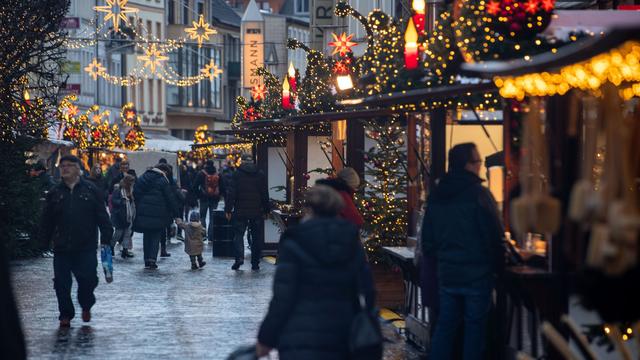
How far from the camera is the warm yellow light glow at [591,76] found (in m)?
9.02

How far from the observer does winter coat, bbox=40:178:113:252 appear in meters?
17.7

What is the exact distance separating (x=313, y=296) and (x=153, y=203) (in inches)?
710

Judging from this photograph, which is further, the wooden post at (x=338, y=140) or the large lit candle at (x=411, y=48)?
the wooden post at (x=338, y=140)

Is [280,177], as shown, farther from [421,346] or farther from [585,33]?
[585,33]

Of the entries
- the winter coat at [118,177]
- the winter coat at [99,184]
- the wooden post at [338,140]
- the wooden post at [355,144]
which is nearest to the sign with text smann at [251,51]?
the winter coat at [118,177]

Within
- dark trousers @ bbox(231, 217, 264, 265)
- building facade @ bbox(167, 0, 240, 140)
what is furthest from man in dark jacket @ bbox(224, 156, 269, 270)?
building facade @ bbox(167, 0, 240, 140)

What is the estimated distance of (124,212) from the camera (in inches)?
1195

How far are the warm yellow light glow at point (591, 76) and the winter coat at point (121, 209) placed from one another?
1946 centimetres

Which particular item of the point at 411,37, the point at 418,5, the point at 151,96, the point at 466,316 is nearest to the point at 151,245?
the point at 418,5

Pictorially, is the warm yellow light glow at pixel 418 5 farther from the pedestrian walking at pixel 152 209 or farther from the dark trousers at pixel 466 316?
the pedestrian walking at pixel 152 209

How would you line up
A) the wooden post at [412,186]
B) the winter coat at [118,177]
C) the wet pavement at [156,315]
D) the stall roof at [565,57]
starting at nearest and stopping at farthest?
the stall roof at [565,57], the wet pavement at [156,315], the wooden post at [412,186], the winter coat at [118,177]

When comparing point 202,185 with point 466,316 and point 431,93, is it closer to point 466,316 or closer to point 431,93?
point 431,93

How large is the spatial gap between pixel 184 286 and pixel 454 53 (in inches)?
390

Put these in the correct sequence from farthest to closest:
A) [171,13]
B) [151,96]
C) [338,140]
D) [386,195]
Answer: [171,13] < [151,96] < [338,140] < [386,195]
